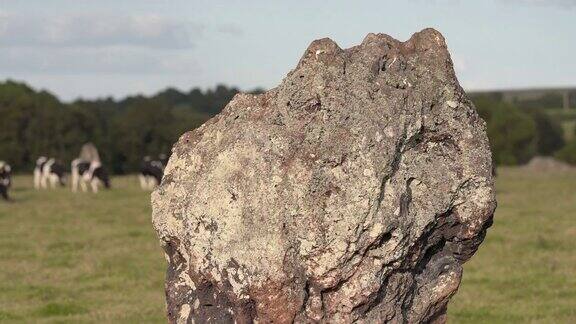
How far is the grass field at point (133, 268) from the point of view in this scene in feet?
56.3

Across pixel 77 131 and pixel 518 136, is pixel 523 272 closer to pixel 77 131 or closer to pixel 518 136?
pixel 77 131

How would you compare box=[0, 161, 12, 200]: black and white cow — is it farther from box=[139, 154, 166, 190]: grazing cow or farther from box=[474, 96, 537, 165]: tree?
box=[474, 96, 537, 165]: tree

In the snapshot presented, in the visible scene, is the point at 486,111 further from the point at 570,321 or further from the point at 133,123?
the point at 570,321

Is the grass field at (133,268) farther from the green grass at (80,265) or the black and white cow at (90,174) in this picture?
the black and white cow at (90,174)

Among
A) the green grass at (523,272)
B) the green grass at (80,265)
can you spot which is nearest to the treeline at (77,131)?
the green grass at (80,265)

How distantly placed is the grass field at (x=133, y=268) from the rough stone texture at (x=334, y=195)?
272 inches

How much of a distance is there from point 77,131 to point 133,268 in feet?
220

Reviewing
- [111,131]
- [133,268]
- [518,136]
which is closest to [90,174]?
[133,268]

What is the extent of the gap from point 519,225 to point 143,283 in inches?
474

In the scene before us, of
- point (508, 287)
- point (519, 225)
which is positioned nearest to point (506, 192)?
point (519, 225)

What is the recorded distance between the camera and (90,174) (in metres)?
48.4

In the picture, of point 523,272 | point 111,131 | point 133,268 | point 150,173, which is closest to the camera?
point 523,272

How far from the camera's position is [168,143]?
89938 mm

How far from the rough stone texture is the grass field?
22.7 feet
